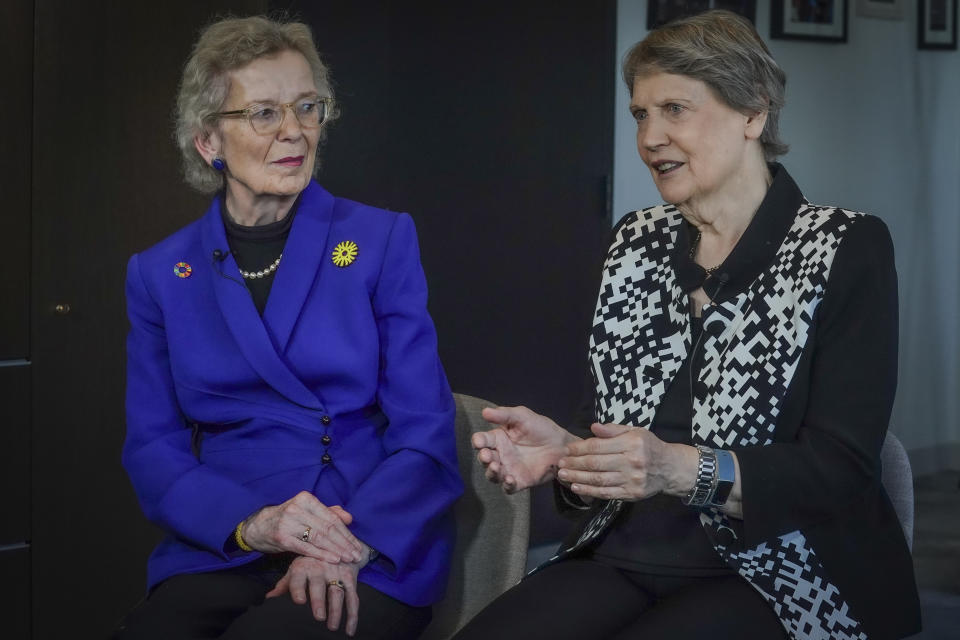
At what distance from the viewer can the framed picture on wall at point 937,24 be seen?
5855mm

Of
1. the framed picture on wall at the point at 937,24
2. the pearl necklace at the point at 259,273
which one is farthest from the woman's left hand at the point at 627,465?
the framed picture on wall at the point at 937,24

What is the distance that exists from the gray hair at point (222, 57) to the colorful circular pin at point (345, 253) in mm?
315

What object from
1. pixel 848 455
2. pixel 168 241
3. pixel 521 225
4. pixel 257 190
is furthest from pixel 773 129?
pixel 521 225

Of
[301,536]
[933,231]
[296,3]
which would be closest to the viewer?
[301,536]

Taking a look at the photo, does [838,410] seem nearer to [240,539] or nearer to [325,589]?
[325,589]

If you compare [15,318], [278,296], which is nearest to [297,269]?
[278,296]

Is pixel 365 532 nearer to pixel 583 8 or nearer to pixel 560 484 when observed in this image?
pixel 560 484

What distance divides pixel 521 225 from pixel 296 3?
1.22 meters

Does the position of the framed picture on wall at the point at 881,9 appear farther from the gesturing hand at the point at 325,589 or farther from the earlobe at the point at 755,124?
the gesturing hand at the point at 325,589

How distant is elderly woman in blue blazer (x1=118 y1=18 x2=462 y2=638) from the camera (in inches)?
79.5

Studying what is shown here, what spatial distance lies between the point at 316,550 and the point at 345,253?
0.58 metres

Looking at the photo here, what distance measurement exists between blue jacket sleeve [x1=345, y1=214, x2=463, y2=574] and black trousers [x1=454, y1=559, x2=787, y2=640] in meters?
0.19

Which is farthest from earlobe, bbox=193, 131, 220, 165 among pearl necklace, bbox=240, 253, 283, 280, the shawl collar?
pearl necklace, bbox=240, 253, 283, 280

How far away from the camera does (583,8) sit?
4.27 metres
